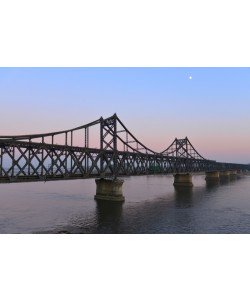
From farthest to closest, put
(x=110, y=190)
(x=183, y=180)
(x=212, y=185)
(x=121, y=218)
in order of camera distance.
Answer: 1. (x=212, y=185)
2. (x=183, y=180)
3. (x=110, y=190)
4. (x=121, y=218)

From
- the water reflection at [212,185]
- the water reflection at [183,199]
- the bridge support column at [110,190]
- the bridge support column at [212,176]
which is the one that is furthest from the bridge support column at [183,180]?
the bridge support column at [110,190]

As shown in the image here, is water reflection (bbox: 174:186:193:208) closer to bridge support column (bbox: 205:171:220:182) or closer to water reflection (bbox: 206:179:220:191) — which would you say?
water reflection (bbox: 206:179:220:191)

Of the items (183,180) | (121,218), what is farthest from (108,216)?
(183,180)

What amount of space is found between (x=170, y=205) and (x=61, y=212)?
2280 cm

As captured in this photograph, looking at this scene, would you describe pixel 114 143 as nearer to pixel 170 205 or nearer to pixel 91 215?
pixel 170 205

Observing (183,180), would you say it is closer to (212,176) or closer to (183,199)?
(183,199)

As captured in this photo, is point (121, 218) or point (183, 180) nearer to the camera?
point (121, 218)

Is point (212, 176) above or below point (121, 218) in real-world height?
above

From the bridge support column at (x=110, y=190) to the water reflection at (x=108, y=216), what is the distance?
89.9 inches

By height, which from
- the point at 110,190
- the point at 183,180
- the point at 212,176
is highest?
the point at 110,190

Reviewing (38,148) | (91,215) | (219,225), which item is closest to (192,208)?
(219,225)

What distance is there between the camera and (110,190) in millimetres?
65438

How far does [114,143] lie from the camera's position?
71125 millimetres

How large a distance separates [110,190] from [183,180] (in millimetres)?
57010
